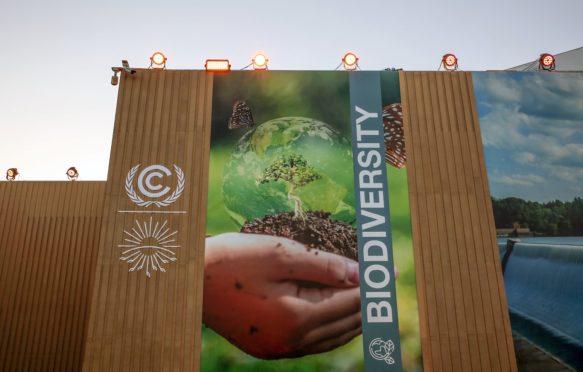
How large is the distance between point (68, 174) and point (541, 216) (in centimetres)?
1593

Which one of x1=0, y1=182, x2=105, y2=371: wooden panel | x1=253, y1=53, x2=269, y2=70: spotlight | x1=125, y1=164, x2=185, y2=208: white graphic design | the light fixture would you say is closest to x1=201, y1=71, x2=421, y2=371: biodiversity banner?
x1=253, y1=53, x2=269, y2=70: spotlight

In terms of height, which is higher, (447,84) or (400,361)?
(447,84)

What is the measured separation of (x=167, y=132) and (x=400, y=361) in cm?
794

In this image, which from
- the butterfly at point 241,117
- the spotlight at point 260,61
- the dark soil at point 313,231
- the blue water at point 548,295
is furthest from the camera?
the spotlight at point 260,61

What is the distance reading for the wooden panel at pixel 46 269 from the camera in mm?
15305

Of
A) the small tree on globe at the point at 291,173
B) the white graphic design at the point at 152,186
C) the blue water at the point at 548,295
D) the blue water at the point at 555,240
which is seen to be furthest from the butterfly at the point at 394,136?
the white graphic design at the point at 152,186

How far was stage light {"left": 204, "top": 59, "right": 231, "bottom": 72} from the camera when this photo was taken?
40.7ft

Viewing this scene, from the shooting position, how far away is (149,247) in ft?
36.6

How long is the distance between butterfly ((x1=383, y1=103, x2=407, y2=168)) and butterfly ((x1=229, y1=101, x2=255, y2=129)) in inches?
138

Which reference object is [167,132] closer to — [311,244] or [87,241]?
[311,244]

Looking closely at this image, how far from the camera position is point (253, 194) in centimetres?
1160

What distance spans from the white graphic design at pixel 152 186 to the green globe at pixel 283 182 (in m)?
1.18

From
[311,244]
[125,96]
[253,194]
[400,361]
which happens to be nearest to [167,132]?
[125,96]

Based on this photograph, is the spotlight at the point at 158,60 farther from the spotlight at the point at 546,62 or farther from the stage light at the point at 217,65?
the spotlight at the point at 546,62
